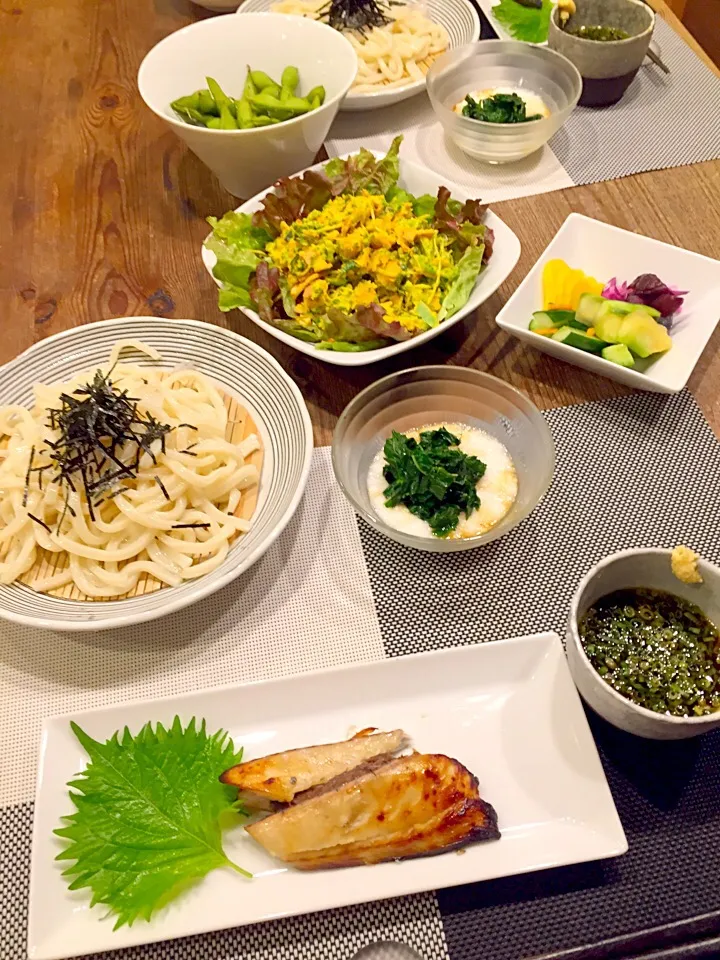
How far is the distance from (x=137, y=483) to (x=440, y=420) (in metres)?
0.65

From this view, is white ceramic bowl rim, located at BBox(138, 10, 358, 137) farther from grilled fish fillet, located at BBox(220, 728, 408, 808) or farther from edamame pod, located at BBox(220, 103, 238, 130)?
grilled fish fillet, located at BBox(220, 728, 408, 808)

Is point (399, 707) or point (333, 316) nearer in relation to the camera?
point (399, 707)

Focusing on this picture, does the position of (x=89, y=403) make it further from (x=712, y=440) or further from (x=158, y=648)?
(x=712, y=440)

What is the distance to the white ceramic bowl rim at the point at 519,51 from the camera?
82.8 inches

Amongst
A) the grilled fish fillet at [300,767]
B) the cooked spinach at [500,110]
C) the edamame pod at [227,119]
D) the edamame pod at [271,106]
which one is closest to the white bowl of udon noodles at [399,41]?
the cooked spinach at [500,110]

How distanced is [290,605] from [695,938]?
820 millimetres

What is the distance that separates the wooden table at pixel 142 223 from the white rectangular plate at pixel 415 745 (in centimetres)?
64

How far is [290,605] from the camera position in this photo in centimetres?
140

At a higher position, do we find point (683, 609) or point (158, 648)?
point (683, 609)

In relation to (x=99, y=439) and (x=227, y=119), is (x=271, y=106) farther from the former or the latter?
(x=99, y=439)

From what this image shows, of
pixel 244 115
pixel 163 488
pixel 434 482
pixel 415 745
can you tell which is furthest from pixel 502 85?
pixel 415 745

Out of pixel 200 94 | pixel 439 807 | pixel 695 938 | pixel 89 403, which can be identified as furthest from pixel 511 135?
pixel 695 938

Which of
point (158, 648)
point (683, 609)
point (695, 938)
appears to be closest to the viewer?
point (695, 938)

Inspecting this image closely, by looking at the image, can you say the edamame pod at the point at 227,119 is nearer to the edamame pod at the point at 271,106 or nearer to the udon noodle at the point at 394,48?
the edamame pod at the point at 271,106
